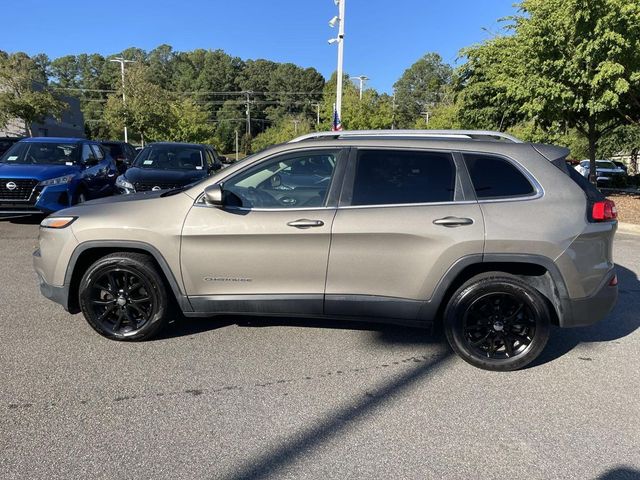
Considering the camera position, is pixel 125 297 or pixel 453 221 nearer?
pixel 453 221

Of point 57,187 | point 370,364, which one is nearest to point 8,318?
point 370,364

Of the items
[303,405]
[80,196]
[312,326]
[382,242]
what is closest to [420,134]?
[382,242]

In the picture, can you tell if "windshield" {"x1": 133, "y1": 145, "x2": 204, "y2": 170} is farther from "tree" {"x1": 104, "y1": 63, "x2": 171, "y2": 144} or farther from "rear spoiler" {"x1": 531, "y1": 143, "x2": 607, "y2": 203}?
"tree" {"x1": 104, "y1": 63, "x2": 171, "y2": 144}

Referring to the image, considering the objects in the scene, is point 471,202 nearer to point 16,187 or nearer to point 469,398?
point 469,398

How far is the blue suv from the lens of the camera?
29.2 feet

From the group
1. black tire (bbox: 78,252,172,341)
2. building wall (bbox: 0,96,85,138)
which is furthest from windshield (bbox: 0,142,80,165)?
building wall (bbox: 0,96,85,138)

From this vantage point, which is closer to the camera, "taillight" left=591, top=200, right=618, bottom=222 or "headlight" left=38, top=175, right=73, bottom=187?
"taillight" left=591, top=200, right=618, bottom=222

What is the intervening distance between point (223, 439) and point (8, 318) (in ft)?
9.92

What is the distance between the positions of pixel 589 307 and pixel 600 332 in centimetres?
119

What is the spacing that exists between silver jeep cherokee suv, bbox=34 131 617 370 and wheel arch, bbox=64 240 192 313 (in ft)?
0.05

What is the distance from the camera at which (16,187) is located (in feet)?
29.1

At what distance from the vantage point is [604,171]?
26453mm

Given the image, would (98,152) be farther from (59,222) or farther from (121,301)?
(121,301)

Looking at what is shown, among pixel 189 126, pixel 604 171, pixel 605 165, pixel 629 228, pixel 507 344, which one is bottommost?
pixel 507 344
